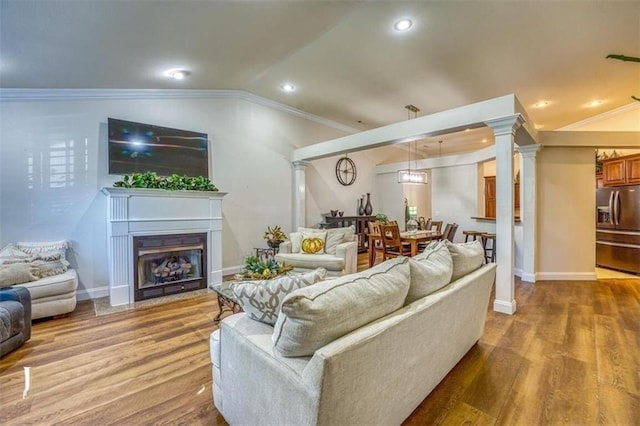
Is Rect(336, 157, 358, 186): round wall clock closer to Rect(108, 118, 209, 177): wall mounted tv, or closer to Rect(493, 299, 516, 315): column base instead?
Rect(108, 118, 209, 177): wall mounted tv

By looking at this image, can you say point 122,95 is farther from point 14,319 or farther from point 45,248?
point 14,319

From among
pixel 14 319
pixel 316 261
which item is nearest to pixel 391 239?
pixel 316 261

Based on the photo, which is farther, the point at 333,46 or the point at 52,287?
the point at 333,46

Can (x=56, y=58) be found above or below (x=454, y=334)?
above

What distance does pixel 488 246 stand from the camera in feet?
19.9

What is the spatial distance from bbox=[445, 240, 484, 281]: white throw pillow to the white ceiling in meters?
2.37

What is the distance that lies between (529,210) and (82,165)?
662 centimetres

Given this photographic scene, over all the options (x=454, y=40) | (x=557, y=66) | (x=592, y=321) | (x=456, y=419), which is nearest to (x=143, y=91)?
(x=454, y=40)

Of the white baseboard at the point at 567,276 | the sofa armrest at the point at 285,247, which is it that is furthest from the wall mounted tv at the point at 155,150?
the white baseboard at the point at 567,276

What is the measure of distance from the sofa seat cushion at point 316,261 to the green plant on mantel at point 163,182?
1632mm

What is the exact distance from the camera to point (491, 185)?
9.25 metres

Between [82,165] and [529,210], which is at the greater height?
[82,165]

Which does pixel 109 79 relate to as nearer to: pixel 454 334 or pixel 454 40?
pixel 454 40

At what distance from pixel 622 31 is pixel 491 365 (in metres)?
3.82
